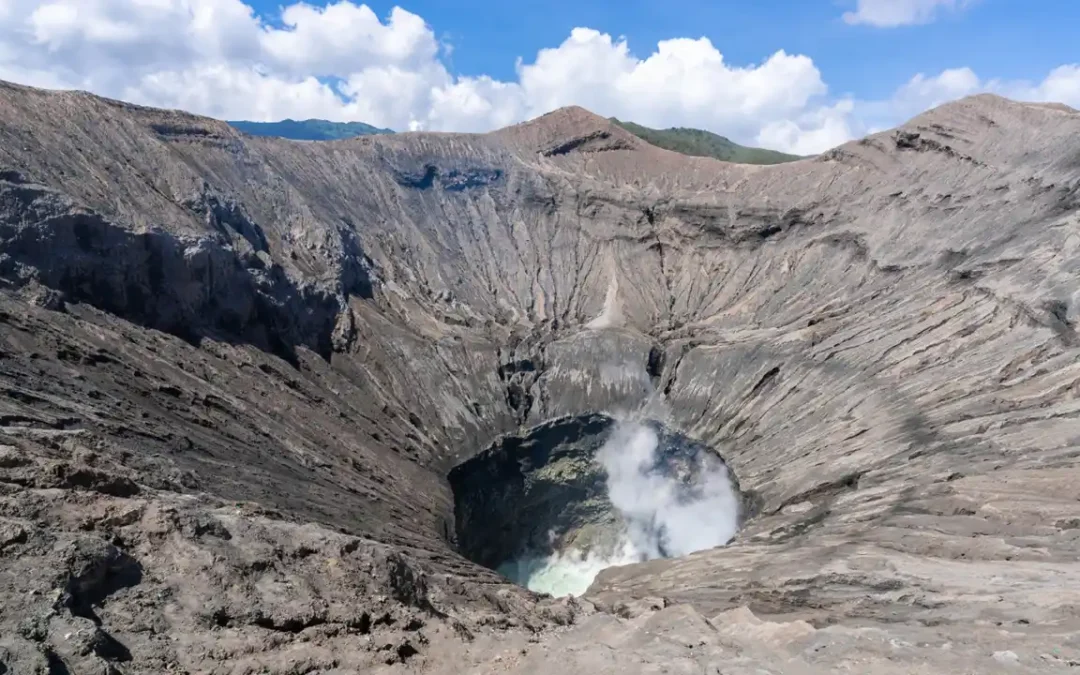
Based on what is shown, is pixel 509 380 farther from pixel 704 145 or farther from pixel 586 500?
pixel 704 145

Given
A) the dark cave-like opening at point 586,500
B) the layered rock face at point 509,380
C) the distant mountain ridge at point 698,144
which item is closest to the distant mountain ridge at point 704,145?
the distant mountain ridge at point 698,144

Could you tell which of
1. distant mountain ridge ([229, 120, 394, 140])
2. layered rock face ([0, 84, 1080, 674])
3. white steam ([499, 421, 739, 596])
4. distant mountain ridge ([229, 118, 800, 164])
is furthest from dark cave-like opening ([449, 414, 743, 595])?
distant mountain ridge ([229, 120, 394, 140])

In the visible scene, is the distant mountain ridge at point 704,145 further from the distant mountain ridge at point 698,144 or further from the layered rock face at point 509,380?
the layered rock face at point 509,380

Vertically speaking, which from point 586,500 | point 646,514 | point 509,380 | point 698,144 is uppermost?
point 698,144

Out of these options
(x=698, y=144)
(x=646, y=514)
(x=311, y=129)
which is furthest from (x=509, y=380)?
(x=311, y=129)

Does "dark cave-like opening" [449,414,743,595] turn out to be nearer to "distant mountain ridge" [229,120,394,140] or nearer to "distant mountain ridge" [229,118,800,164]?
"distant mountain ridge" [229,118,800,164]

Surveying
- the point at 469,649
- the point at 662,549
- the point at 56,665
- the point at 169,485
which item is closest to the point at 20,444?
the point at 169,485

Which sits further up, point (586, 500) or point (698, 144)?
point (698, 144)
